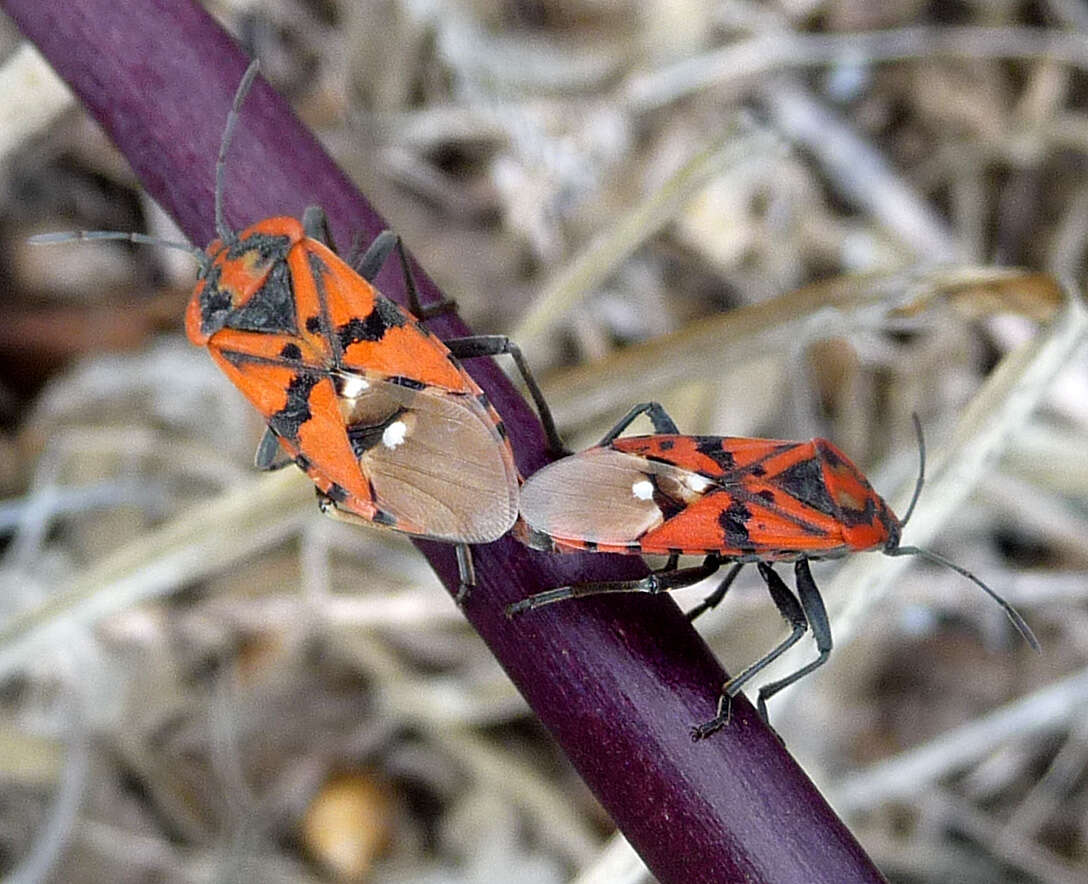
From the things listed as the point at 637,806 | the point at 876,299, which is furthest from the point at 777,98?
the point at 637,806

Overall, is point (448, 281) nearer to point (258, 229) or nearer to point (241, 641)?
point (241, 641)

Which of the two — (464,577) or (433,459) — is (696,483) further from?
(464,577)

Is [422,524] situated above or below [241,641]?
above

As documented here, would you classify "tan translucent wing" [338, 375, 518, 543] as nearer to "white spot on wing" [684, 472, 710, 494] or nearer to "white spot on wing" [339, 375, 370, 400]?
"white spot on wing" [339, 375, 370, 400]

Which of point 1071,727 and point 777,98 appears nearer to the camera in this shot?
point 1071,727

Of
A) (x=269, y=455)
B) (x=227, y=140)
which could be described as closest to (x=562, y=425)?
(x=269, y=455)

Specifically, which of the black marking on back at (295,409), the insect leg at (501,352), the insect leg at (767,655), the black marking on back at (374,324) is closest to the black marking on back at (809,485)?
the insect leg at (767,655)

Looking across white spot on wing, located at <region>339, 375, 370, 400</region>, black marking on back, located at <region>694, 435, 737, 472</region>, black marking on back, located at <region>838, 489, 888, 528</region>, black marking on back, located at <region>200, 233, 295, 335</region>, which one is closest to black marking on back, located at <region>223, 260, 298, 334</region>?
black marking on back, located at <region>200, 233, 295, 335</region>

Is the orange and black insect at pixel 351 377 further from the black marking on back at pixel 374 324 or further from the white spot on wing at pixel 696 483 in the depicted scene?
the white spot on wing at pixel 696 483
